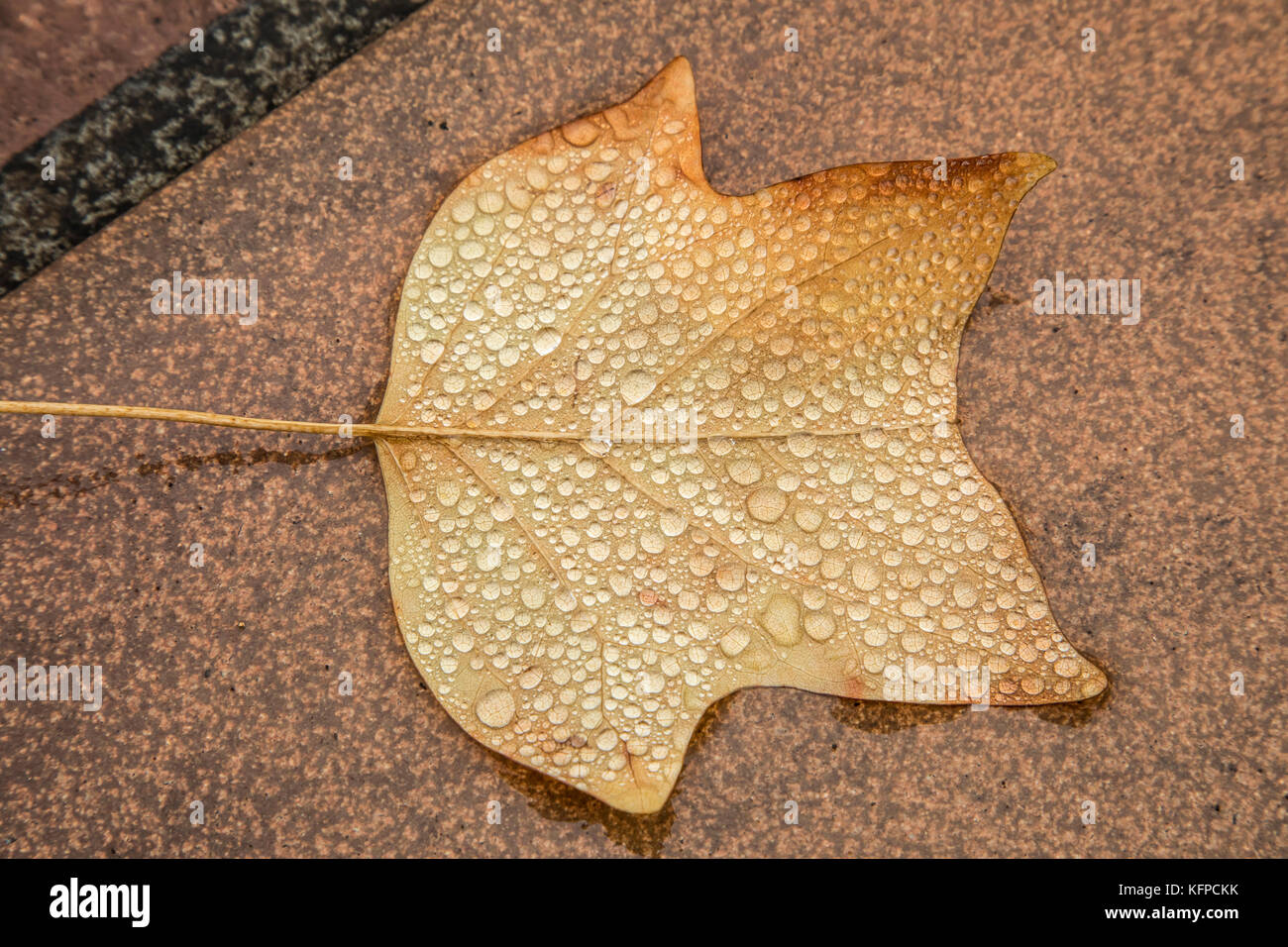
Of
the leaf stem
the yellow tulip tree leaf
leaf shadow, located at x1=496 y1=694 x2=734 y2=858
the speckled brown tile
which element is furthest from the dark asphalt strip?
leaf shadow, located at x1=496 y1=694 x2=734 y2=858

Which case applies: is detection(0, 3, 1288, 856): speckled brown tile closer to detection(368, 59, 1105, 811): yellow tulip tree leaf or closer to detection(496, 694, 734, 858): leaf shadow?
detection(496, 694, 734, 858): leaf shadow

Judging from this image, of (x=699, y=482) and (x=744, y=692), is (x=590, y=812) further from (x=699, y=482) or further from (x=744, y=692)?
(x=699, y=482)

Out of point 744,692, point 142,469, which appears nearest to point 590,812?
point 744,692

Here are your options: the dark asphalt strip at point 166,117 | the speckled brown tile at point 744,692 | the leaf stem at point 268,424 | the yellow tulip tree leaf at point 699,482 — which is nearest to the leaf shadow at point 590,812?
the speckled brown tile at point 744,692
